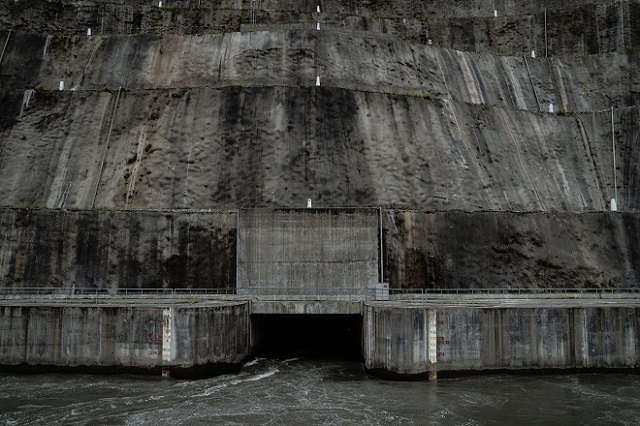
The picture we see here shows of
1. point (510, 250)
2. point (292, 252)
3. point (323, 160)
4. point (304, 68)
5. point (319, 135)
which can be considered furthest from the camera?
point (304, 68)

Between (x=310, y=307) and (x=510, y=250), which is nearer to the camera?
(x=310, y=307)

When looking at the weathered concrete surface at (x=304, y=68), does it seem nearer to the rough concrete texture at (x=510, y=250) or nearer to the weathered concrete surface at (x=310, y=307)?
the rough concrete texture at (x=510, y=250)

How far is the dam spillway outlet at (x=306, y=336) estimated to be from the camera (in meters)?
28.1

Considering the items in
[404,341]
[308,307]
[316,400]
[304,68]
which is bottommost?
[316,400]

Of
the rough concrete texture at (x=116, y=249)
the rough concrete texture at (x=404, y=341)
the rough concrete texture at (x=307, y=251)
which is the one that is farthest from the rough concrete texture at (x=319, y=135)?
the rough concrete texture at (x=404, y=341)

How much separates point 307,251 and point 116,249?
897 cm

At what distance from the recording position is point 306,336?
34.1m

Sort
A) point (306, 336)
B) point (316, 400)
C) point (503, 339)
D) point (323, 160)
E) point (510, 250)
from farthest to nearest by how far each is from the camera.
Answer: point (323, 160)
point (306, 336)
point (510, 250)
point (503, 339)
point (316, 400)

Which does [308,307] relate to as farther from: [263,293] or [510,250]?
[510,250]

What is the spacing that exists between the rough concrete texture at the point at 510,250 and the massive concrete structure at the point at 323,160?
0.11m

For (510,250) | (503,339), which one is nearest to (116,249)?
(503,339)

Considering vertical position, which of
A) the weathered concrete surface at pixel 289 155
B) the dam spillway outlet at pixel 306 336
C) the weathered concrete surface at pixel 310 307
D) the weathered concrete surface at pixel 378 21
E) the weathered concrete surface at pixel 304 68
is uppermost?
the weathered concrete surface at pixel 378 21

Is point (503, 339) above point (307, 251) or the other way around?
A: the other way around

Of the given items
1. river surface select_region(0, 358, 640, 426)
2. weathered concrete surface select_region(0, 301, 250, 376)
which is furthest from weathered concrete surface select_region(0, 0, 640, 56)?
river surface select_region(0, 358, 640, 426)
